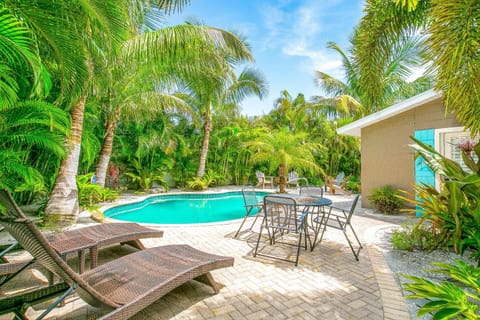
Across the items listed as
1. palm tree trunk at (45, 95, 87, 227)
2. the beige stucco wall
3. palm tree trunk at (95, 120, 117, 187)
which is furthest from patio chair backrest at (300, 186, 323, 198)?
palm tree trunk at (95, 120, 117, 187)

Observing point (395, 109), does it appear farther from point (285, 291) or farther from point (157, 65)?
point (157, 65)

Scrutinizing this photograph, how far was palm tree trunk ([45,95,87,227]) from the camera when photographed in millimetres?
Result: 5801

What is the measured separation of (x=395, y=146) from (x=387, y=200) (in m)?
1.87

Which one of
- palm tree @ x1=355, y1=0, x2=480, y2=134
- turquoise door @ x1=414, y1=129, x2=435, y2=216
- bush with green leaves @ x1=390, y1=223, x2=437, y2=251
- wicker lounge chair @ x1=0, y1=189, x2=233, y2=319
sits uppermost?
palm tree @ x1=355, y1=0, x2=480, y2=134

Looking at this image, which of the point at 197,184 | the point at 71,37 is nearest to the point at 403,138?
the point at 71,37

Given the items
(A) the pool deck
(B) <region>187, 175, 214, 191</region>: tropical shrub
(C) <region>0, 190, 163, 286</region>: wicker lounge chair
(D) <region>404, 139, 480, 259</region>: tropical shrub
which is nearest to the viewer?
(A) the pool deck

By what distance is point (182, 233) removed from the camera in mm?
5480

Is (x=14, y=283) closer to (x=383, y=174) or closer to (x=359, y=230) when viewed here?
(x=359, y=230)

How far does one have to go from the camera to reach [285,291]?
2.99 metres

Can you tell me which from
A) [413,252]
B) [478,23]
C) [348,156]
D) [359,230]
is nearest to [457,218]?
[413,252]

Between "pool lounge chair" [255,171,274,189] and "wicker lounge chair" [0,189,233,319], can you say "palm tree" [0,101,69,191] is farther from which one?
"pool lounge chair" [255,171,274,189]

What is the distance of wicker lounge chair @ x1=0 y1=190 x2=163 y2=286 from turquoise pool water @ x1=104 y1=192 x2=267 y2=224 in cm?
386

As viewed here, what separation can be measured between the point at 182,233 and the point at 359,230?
430 cm

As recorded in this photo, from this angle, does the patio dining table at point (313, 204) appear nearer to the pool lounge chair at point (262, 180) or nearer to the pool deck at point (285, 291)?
the pool deck at point (285, 291)
